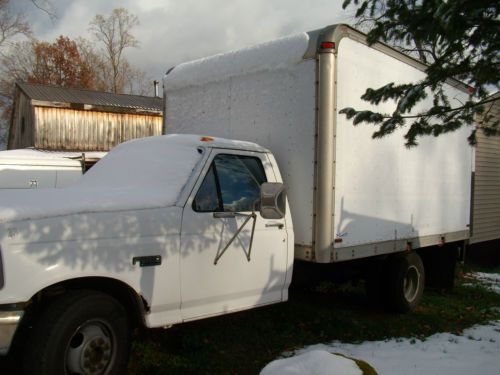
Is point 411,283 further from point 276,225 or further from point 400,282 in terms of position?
point 276,225

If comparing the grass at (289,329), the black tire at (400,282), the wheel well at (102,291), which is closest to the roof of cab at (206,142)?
the wheel well at (102,291)

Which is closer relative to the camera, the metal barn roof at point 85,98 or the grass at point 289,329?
the grass at point 289,329

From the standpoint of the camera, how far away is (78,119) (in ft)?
76.8

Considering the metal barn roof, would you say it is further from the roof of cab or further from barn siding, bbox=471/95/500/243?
the roof of cab

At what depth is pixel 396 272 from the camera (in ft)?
21.5

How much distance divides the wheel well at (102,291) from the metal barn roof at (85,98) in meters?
21.1

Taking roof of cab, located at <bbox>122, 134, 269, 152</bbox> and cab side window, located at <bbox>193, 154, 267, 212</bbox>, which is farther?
roof of cab, located at <bbox>122, 134, 269, 152</bbox>

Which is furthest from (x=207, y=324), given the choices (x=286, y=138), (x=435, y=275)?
(x=435, y=275)

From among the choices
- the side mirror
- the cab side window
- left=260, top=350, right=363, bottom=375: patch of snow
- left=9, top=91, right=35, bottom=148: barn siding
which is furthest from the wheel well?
left=9, top=91, right=35, bottom=148: barn siding

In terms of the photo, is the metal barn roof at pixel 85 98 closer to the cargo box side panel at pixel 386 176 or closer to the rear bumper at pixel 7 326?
the cargo box side panel at pixel 386 176

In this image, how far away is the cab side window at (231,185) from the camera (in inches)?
174

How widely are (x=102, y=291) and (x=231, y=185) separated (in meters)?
1.49

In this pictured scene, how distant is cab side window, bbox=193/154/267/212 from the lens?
4.42 meters

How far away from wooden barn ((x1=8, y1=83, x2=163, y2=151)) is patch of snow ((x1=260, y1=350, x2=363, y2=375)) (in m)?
22.0
